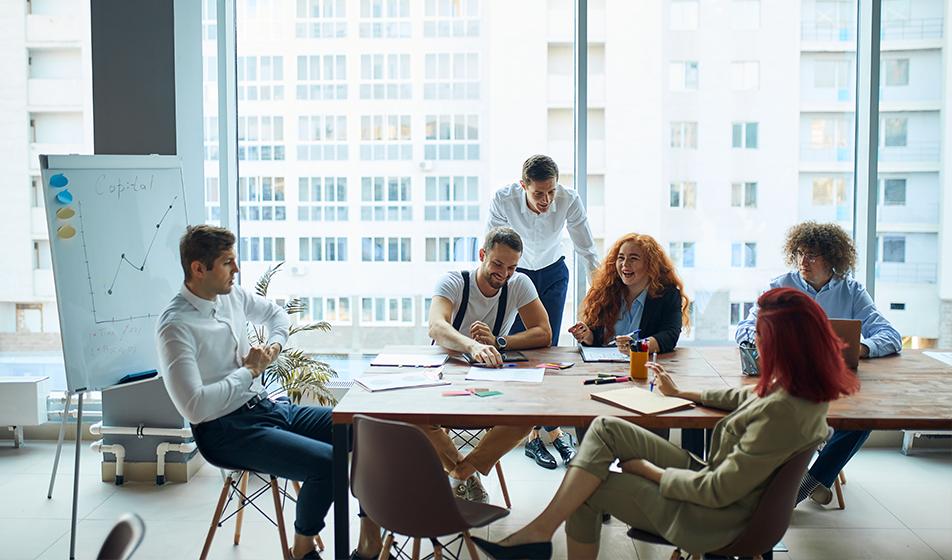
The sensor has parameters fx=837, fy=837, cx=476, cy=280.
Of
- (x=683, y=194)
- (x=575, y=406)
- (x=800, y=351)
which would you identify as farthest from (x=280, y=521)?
(x=683, y=194)

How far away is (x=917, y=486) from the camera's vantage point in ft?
13.2

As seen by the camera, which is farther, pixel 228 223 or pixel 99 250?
pixel 228 223

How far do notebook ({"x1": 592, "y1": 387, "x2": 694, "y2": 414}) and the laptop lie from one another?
32.9 inches

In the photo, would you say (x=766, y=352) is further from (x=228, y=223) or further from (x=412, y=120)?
(x=228, y=223)

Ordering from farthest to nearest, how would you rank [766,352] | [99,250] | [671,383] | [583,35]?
[583,35] → [99,250] → [671,383] → [766,352]

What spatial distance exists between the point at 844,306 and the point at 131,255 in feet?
10.2

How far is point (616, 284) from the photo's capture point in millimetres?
3760

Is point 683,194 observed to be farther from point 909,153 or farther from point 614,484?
point 614,484

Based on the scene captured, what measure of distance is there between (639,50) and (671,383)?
251 cm

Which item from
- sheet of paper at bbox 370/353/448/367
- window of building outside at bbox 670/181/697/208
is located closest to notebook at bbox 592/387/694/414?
sheet of paper at bbox 370/353/448/367

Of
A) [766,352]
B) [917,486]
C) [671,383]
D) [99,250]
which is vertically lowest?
[917,486]


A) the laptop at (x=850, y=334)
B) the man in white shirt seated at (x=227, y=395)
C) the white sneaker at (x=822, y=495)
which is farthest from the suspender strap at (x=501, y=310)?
the white sneaker at (x=822, y=495)

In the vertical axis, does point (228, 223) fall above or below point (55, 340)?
above

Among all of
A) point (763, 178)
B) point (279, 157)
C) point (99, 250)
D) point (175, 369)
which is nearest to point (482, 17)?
point (279, 157)
